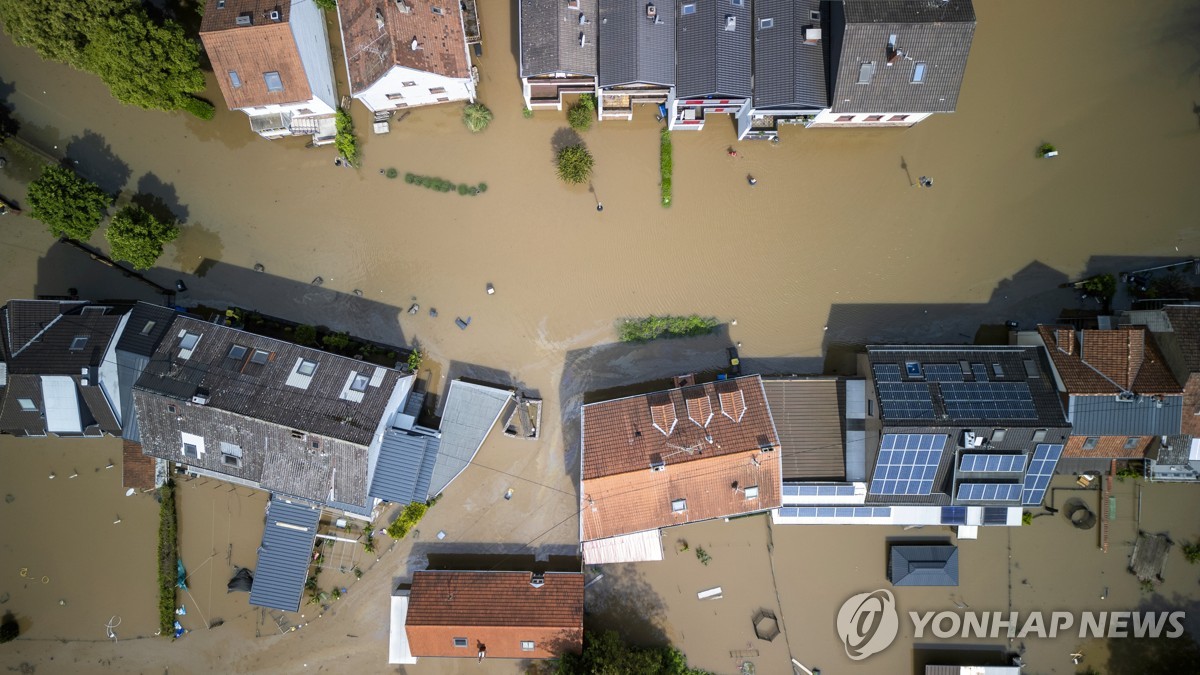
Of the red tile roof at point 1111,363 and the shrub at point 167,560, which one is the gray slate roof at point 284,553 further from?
the red tile roof at point 1111,363

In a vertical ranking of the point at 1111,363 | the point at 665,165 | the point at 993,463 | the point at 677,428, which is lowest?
the point at 993,463

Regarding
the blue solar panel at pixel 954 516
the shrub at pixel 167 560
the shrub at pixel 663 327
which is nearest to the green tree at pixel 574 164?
the shrub at pixel 663 327

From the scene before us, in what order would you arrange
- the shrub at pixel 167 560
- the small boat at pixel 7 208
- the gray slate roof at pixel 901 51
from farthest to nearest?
the small boat at pixel 7 208 < the shrub at pixel 167 560 < the gray slate roof at pixel 901 51

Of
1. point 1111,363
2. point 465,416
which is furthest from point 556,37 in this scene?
point 1111,363

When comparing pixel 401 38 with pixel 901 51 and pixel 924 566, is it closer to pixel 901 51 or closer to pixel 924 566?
pixel 901 51

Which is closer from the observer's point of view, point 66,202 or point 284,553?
point 66,202

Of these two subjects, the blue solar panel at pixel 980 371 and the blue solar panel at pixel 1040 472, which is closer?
the blue solar panel at pixel 1040 472

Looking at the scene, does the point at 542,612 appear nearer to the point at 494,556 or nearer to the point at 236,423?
the point at 494,556
